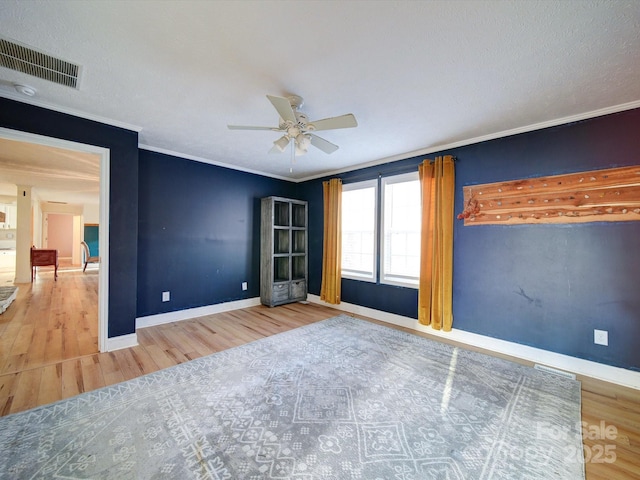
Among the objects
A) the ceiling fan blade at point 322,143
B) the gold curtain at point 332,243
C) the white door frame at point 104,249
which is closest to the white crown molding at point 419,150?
the white door frame at point 104,249

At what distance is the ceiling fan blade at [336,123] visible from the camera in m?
2.04

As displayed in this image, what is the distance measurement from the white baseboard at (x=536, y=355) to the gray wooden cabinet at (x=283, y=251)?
75.2 inches

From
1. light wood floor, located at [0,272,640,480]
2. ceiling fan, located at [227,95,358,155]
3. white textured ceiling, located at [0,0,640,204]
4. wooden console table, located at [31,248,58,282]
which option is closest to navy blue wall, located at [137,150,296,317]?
light wood floor, located at [0,272,640,480]

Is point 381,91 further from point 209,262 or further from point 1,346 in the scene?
point 1,346

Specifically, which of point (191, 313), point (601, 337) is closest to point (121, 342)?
point (191, 313)

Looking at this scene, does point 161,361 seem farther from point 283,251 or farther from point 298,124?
point 283,251

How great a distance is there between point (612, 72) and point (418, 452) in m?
2.96

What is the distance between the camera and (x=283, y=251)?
17.1 feet

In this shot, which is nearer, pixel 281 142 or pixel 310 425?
pixel 310 425

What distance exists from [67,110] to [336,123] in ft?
8.88

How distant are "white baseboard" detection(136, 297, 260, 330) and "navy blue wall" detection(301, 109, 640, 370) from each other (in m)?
3.43

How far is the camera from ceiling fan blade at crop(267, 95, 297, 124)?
184 cm

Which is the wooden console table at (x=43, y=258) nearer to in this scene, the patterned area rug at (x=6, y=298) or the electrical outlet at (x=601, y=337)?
the patterned area rug at (x=6, y=298)

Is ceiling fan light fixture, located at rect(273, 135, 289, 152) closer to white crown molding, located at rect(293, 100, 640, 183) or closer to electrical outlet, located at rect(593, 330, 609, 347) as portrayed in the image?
white crown molding, located at rect(293, 100, 640, 183)
